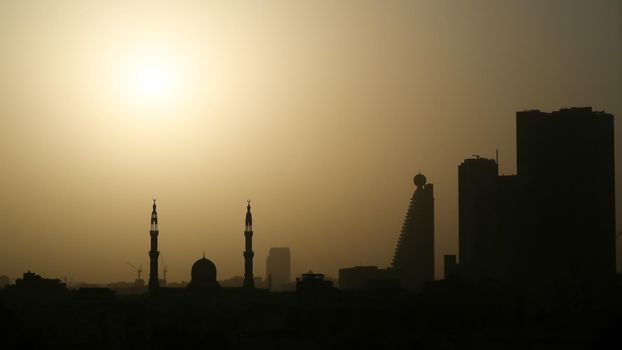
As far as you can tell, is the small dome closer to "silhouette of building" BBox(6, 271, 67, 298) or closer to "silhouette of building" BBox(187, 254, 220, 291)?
"silhouette of building" BBox(187, 254, 220, 291)

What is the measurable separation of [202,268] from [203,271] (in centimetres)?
42

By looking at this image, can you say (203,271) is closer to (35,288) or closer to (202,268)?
(202,268)

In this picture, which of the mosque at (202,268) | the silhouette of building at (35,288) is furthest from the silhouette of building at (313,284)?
the silhouette of building at (35,288)

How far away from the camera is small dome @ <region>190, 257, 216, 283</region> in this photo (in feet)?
609

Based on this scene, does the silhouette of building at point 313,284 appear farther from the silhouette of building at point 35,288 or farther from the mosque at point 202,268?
the silhouette of building at point 35,288

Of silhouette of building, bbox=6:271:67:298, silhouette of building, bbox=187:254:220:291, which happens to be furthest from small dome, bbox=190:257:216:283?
silhouette of building, bbox=6:271:67:298

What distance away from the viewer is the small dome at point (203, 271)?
186 metres

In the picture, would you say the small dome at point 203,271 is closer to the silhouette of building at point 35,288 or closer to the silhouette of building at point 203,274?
the silhouette of building at point 203,274

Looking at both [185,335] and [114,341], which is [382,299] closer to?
[114,341]

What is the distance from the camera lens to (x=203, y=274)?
186000mm

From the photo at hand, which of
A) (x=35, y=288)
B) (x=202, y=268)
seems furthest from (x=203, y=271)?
(x=35, y=288)

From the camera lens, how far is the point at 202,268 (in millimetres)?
185875

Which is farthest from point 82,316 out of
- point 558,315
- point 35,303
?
point 558,315

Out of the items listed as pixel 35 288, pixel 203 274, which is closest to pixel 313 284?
pixel 203 274
